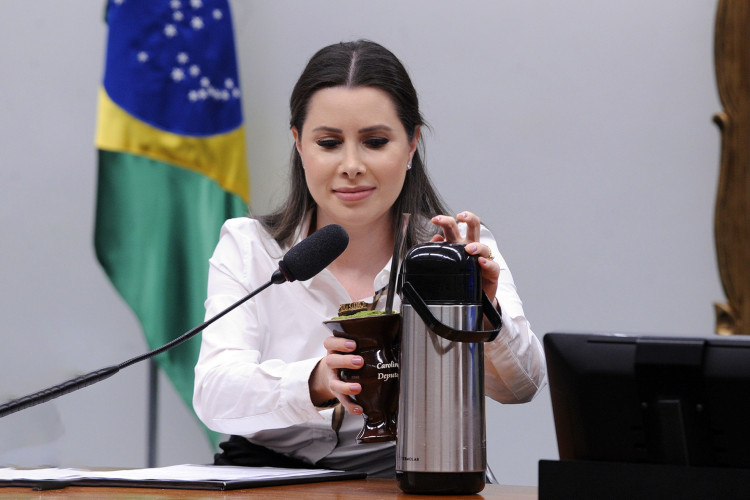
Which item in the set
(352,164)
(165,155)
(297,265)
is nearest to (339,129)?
(352,164)

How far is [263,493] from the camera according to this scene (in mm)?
1065

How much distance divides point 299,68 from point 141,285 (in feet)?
2.98

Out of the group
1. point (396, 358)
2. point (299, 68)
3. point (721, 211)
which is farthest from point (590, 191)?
point (396, 358)

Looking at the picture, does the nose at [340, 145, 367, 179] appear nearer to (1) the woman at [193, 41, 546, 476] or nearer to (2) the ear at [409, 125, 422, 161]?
(1) the woman at [193, 41, 546, 476]

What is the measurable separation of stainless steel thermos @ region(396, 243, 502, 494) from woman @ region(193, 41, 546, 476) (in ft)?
1.09

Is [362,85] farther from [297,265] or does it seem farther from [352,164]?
[297,265]

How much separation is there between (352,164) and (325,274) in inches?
9.9

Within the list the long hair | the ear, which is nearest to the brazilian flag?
the long hair

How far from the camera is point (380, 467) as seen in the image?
161 centimetres

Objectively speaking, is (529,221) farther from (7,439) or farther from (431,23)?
(7,439)

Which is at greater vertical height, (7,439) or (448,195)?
(448,195)

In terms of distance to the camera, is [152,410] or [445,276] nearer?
[445,276]

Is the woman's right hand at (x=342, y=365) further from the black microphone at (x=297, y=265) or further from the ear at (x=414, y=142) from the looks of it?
the ear at (x=414, y=142)

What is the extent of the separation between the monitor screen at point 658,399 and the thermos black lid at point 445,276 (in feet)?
0.58
